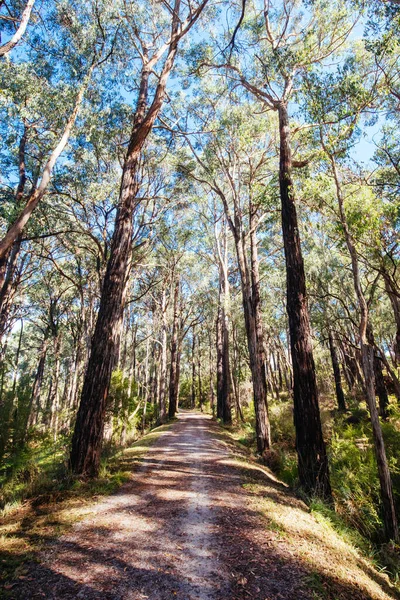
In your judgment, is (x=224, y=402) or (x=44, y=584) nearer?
(x=44, y=584)

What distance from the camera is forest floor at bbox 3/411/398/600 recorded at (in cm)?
260

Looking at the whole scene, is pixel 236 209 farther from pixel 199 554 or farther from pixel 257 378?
pixel 199 554

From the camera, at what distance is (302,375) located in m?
6.17

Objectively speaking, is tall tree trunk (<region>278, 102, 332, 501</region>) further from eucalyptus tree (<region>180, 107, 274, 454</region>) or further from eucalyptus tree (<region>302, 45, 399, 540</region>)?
eucalyptus tree (<region>180, 107, 274, 454</region>)

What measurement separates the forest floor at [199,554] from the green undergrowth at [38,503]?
0.36ft

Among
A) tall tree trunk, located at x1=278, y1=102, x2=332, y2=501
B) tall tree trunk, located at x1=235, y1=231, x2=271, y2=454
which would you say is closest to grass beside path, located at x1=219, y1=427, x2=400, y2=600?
tall tree trunk, located at x1=278, y1=102, x2=332, y2=501

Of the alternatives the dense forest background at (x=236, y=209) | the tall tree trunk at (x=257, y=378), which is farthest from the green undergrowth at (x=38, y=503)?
the tall tree trunk at (x=257, y=378)

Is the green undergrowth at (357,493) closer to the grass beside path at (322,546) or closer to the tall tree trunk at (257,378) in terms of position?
the grass beside path at (322,546)

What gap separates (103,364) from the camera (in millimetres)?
6145

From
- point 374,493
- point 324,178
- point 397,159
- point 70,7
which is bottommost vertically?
point 374,493

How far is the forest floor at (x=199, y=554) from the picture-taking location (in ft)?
8.53

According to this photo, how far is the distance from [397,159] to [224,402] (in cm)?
1416

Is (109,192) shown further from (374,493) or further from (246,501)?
(374,493)

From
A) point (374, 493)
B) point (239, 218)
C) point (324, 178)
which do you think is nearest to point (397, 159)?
point (324, 178)
